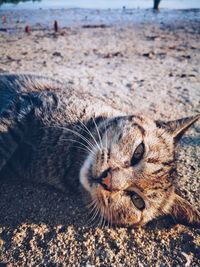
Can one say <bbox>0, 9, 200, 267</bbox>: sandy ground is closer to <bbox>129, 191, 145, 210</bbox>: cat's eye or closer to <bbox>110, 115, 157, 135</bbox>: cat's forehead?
<bbox>129, 191, 145, 210</bbox>: cat's eye

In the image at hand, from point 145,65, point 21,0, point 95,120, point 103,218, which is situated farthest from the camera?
point 21,0

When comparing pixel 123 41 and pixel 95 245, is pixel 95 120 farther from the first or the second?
pixel 123 41

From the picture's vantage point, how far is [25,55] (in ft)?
21.7

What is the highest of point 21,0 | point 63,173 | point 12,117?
point 21,0

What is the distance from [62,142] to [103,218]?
804 millimetres

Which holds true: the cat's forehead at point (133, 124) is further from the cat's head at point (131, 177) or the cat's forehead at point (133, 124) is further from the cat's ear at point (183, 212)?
the cat's ear at point (183, 212)

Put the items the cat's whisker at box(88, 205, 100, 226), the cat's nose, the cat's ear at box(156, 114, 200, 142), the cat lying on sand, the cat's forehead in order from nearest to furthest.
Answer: the cat's nose, the cat lying on sand, the cat's whisker at box(88, 205, 100, 226), the cat's forehead, the cat's ear at box(156, 114, 200, 142)

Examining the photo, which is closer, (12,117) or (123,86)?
(12,117)

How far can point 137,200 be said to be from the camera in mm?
2328

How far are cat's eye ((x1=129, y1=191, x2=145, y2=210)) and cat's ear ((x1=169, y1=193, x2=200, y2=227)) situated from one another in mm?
284

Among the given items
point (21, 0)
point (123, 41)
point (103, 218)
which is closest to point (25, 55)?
point (123, 41)

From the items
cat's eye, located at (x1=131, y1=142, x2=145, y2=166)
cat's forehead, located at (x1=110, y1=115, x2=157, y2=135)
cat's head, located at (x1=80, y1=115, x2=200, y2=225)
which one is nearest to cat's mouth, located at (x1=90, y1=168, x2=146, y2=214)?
cat's head, located at (x1=80, y1=115, x2=200, y2=225)

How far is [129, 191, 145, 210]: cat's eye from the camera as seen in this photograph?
7.59 ft

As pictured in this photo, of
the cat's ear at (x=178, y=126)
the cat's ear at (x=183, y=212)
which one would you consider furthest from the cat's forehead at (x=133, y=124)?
the cat's ear at (x=183, y=212)
